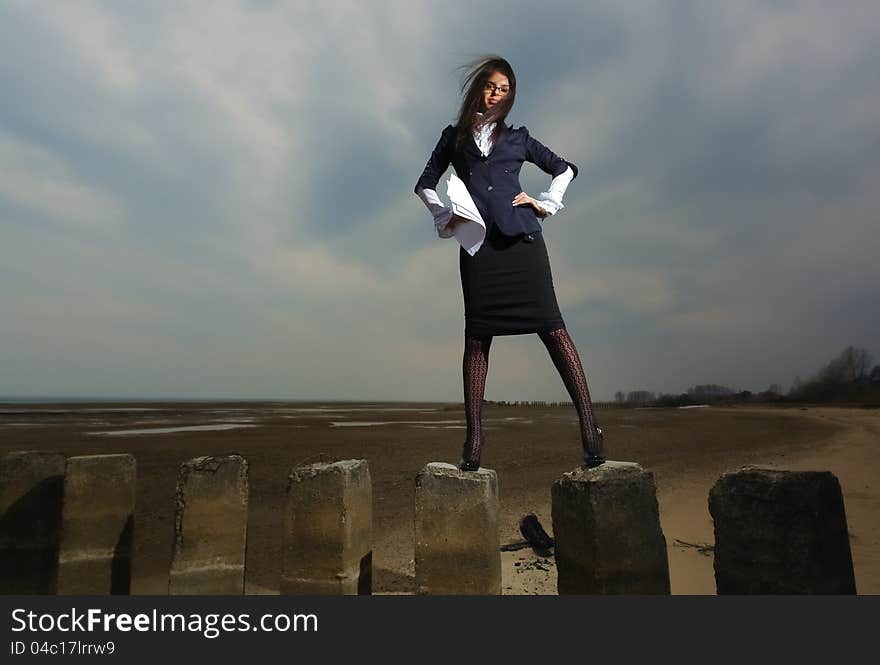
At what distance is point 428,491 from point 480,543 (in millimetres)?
325

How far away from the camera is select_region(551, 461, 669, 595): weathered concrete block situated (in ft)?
6.88

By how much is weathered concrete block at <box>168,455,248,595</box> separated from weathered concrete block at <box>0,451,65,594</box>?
1.05m

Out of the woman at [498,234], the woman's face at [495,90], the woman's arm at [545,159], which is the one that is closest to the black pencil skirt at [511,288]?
the woman at [498,234]

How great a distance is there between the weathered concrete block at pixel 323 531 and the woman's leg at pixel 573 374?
1177 millimetres

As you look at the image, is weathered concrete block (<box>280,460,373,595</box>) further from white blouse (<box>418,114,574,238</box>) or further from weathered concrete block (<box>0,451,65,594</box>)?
weathered concrete block (<box>0,451,65,594</box>)

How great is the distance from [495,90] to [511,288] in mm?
1105

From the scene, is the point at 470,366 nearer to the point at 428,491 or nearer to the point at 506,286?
the point at 506,286

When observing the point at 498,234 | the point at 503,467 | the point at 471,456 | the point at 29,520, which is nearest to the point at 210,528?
the point at 29,520

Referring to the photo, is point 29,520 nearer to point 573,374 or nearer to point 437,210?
point 437,210

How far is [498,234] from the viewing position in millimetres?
2688

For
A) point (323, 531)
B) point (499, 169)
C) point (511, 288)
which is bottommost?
point (323, 531)

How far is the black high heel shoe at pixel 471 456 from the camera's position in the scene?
2.49m

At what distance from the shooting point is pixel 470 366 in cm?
273

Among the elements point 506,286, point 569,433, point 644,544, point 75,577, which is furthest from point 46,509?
point 569,433
